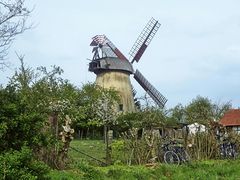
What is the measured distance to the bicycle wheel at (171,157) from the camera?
1778cm

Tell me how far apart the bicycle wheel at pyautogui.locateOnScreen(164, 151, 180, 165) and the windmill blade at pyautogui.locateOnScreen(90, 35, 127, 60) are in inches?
1332

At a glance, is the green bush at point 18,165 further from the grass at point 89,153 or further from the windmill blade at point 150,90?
the windmill blade at point 150,90

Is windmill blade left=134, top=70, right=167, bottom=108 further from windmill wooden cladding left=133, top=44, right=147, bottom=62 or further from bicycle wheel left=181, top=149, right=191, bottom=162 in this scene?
bicycle wheel left=181, top=149, right=191, bottom=162

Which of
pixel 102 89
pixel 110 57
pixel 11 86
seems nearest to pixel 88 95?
pixel 102 89

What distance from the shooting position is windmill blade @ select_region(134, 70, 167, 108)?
5491 cm

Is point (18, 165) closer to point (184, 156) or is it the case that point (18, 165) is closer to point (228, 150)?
point (184, 156)

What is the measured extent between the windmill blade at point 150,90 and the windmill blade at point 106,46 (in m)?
3.87

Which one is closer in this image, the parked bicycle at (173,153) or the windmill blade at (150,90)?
the parked bicycle at (173,153)

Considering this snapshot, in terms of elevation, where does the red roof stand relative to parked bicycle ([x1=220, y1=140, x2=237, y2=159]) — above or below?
above

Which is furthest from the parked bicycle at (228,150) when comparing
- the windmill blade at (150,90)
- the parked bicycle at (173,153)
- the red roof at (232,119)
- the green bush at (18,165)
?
the windmill blade at (150,90)

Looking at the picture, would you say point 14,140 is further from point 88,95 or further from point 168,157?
point 88,95

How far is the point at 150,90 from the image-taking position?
2175 inches

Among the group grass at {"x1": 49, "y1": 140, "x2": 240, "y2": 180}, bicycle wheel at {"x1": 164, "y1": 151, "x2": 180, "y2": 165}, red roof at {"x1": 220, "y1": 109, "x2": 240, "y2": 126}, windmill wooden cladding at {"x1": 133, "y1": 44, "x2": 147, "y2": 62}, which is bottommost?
grass at {"x1": 49, "y1": 140, "x2": 240, "y2": 180}

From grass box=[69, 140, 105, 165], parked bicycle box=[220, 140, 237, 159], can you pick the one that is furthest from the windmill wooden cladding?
parked bicycle box=[220, 140, 237, 159]
